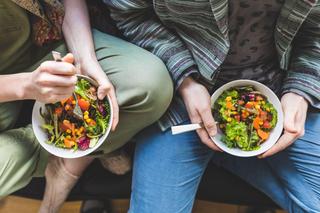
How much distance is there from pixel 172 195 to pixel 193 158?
9 centimetres

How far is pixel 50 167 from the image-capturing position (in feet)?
3.51

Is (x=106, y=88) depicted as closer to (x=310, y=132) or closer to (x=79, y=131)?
(x=79, y=131)

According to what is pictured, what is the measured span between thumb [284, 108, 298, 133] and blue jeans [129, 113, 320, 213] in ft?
0.23

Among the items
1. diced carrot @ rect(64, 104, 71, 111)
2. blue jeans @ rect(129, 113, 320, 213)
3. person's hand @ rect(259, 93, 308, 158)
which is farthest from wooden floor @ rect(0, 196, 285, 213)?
diced carrot @ rect(64, 104, 71, 111)

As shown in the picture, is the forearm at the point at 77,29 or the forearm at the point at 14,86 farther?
the forearm at the point at 77,29

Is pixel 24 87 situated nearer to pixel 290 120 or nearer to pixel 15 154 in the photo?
pixel 15 154

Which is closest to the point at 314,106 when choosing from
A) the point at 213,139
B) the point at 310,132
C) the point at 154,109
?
the point at 310,132

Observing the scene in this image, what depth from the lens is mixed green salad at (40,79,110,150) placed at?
0.86 meters

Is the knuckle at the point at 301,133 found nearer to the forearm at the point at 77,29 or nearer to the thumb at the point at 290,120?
the thumb at the point at 290,120

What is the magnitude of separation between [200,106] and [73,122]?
259 mm

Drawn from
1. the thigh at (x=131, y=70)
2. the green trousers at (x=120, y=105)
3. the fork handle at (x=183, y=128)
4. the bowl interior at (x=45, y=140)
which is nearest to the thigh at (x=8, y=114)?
the green trousers at (x=120, y=105)

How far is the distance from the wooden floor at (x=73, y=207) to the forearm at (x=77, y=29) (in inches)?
20.9

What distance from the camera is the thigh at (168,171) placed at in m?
0.97

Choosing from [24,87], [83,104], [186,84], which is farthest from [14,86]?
[186,84]
